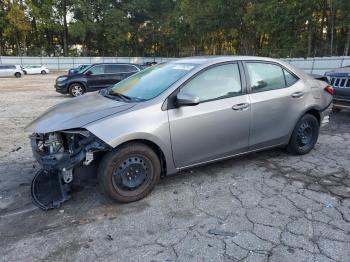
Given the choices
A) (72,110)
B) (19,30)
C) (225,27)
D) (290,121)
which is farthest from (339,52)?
(19,30)

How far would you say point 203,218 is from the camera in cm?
338

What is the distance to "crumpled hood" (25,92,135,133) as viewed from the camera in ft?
11.4

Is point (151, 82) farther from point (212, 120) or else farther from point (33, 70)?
point (33, 70)

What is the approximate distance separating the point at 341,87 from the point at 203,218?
18.6 ft

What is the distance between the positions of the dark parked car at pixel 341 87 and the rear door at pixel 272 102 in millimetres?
3017

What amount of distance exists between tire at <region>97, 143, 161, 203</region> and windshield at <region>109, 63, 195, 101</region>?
69 cm

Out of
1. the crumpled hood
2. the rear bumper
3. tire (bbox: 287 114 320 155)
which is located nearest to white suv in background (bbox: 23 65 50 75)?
the rear bumper

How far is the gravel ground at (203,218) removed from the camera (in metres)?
2.85

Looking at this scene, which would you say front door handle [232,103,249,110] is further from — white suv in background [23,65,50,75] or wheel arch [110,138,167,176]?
white suv in background [23,65,50,75]

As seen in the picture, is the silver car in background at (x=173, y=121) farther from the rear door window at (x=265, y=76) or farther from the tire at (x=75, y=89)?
the tire at (x=75, y=89)

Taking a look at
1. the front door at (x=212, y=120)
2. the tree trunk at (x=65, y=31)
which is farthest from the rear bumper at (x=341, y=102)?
the tree trunk at (x=65, y=31)

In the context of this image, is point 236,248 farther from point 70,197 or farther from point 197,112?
point 70,197

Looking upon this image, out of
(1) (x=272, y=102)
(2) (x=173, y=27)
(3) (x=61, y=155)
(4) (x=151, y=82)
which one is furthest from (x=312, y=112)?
(2) (x=173, y=27)

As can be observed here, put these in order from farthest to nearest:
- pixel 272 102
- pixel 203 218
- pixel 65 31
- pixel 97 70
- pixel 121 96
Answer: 1. pixel 65 31
2. pixel 97 70
3. pixel 272 102
4. pixel 121 96
5. pixel 203 218
